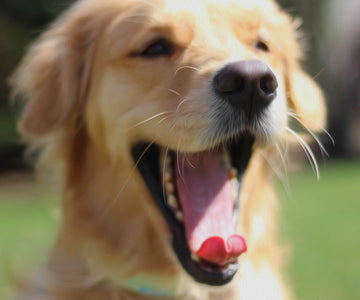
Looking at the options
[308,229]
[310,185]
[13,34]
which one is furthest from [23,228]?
[310,185]

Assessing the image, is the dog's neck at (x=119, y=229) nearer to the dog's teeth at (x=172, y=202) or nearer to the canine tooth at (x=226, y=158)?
the dog's teeth at (x=172, y=202)

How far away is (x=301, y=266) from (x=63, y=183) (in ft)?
11.6

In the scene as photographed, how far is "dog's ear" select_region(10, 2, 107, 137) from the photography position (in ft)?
10.1

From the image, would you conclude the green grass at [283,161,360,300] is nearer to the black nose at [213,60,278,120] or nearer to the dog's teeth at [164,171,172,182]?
the dog's teeth at [164,171,172,182]

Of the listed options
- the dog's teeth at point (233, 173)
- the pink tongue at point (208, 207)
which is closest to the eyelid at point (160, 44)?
the pink tongue at point (208, 207)

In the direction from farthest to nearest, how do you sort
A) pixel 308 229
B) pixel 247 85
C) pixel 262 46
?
1. pixel 308 229
2. pixel 262 46
3. pixel 247 85

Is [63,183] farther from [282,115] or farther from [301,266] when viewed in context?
[301,266]

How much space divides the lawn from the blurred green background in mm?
10

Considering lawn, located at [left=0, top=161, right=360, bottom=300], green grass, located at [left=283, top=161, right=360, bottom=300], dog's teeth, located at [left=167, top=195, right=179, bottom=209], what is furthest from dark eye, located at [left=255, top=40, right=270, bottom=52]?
green grass, located at [left=283, top=161, right=360, bottom=300]

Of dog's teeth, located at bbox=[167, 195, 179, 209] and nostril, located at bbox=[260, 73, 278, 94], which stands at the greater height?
nostril, located at bbox=[260, 73, 278, 94]

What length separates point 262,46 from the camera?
9.95 ft

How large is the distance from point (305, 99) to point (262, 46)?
64 cm

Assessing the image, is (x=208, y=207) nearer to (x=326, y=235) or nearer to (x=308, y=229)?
(x=326, y=235)

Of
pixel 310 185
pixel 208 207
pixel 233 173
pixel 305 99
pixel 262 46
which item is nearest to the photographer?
pixel 208 207
